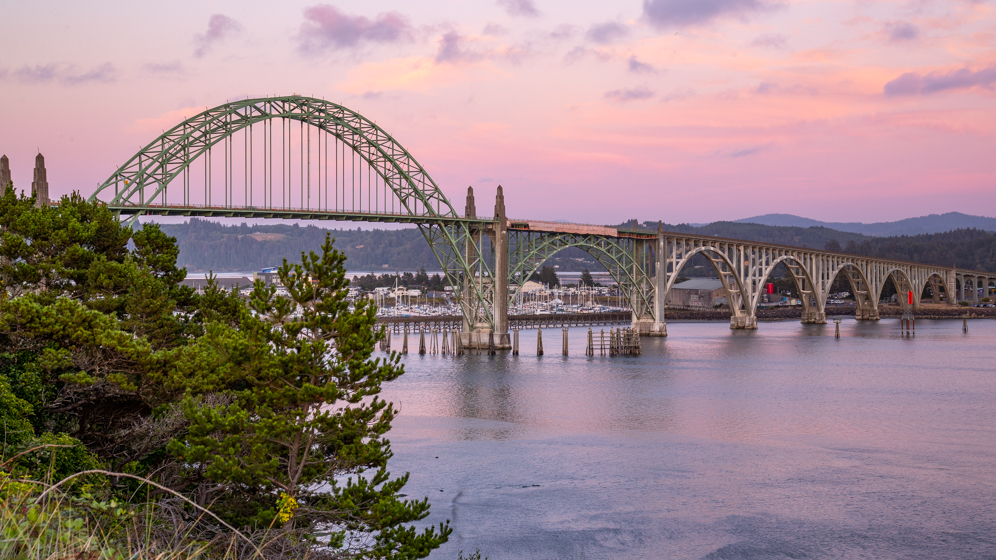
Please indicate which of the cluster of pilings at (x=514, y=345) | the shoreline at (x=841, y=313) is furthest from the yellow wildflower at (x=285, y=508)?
the shoreline at (x=841, y=313)

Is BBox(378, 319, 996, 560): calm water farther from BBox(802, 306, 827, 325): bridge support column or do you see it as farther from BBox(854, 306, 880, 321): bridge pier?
BBox(854, 306, 880, 321): bridge pier

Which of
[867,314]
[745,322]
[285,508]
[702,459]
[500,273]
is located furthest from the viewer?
[867,314]

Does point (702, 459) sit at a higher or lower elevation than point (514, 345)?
lower

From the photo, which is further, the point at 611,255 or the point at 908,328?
the point at 908,328

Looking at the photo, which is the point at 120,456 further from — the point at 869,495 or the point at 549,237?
the point at 549,237

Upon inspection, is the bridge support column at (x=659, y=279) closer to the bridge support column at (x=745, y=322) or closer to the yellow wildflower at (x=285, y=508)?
the bridge support column at (x=745, y=322)

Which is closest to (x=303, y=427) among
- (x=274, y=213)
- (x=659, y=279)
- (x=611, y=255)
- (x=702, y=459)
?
(x=702, y=459)

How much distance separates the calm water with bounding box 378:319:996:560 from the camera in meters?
23.3

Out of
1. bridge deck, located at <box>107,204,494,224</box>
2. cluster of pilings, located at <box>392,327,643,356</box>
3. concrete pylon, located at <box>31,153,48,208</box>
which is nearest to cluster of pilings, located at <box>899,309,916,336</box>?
cluster of pilings, located at <box>392,327,643,356</box>

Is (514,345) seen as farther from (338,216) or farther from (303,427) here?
(303,427)

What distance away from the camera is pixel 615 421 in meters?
41.9

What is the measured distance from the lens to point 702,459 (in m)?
33.0

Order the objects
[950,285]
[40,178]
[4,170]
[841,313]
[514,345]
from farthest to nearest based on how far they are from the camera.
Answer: [950,285] → [841,313] → [514,345] → [40,178] → [4,170]

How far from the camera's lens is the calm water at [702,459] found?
76.5ft
